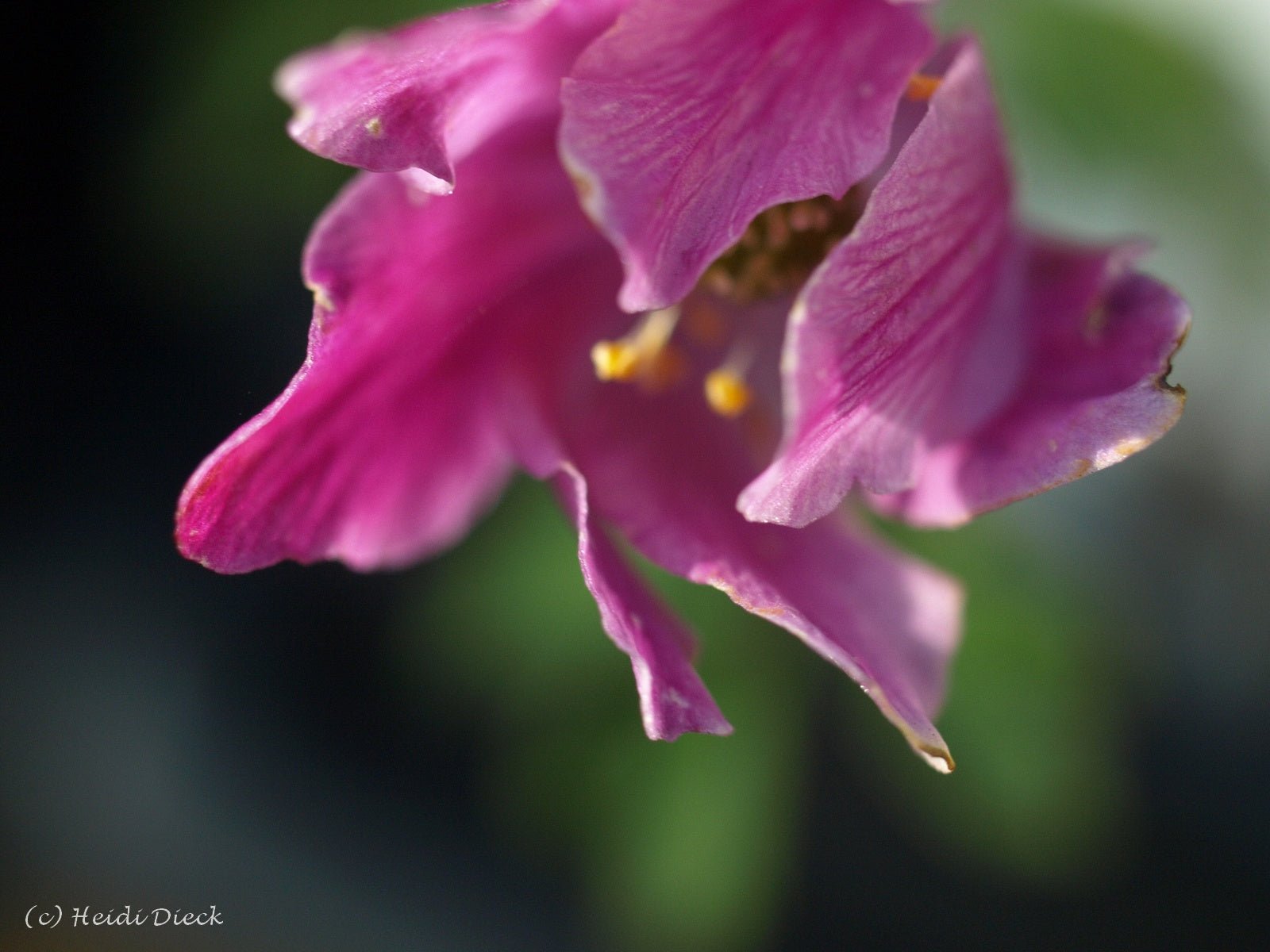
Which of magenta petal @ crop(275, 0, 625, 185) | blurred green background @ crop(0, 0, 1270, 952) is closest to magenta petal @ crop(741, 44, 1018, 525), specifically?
magenta petal @ crop(275, 0, 625, 185)

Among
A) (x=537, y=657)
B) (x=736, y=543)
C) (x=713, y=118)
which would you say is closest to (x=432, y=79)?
(x=713, y=118)

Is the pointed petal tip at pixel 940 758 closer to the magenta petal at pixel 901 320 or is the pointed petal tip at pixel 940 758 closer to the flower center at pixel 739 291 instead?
the magenta petal at pixel 901 320

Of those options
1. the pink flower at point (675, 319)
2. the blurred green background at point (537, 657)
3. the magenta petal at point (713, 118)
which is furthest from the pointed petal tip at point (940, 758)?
the blurred green background at point (537, 657)

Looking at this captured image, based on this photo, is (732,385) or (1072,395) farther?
(732,385)

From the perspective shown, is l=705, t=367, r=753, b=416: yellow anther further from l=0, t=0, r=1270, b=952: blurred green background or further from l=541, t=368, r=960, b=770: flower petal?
l=0, t=0, r=1270, b=952: blurred green background

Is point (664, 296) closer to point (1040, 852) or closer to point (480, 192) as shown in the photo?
point (480, 192)

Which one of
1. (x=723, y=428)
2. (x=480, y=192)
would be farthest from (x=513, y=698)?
(x=480, y=192)

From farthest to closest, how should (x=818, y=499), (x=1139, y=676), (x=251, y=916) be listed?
(x=251, y=916) → (x=1139, y=676) → (x=818, y=499)

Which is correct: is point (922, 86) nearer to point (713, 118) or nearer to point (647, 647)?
point (713, 118)
